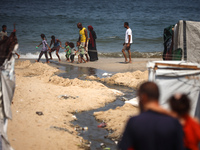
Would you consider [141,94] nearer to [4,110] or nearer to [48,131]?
[4,110]

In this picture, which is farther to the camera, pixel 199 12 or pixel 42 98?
pixel 199 12

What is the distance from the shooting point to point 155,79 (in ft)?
14.0

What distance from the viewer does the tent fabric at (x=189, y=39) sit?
6.09 m

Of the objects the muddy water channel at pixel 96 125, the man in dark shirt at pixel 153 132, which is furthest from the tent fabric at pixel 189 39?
the man in dark shirt at pixel 153 132

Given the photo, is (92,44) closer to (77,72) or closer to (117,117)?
(77,72)

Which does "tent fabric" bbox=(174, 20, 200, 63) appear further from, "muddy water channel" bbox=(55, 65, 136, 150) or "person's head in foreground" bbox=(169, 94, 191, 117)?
"person's head in foreground" bbox=(169, 94, 191, 117)

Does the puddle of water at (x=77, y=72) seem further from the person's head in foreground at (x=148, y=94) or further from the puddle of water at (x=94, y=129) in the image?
the person's head in foreground at (x=148, y=94)

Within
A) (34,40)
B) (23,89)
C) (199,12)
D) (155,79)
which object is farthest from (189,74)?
(199,12)

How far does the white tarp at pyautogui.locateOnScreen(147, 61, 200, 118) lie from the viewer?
4250 mm

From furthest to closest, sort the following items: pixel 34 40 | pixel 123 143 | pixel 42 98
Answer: pixel 34 40 → pixel 42 98 → pixel 123 143

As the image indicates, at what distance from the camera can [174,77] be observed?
4277 millimetres

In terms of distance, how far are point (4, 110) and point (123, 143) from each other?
2.19 m

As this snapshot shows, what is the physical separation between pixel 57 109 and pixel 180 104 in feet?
15.6

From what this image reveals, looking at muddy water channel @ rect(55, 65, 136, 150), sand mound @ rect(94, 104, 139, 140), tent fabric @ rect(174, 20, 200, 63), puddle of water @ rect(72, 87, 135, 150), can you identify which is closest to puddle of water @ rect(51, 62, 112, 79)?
muddy water channel @ rect(55, 65, 136, 150)
